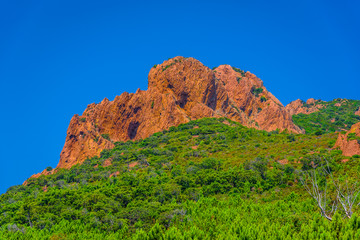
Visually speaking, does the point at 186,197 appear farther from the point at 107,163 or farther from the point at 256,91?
the point at 256,91

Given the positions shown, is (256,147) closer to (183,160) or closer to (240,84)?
(183,160)

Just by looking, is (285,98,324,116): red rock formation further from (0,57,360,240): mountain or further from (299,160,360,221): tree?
(299,160,360,221): tree

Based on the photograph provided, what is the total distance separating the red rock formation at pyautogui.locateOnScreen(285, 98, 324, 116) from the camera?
557 ft

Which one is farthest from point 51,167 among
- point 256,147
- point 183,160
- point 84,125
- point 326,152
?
point 326,152

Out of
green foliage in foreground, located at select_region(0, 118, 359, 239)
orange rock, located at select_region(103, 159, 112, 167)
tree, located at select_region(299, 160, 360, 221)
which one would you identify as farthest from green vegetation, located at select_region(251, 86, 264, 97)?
tree, located at select_region(299, 160, 360, 221)

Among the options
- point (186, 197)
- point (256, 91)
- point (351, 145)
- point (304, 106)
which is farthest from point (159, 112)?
point (304, 106)

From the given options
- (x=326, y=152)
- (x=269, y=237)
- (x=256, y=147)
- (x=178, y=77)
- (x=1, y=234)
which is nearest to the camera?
(x=269, y=237)

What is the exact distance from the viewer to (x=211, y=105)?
111500 millimetres

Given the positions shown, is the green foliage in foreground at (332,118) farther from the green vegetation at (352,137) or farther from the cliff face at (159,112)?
the green vegetation at (352,137)

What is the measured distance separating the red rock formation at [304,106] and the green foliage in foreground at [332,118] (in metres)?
3.49

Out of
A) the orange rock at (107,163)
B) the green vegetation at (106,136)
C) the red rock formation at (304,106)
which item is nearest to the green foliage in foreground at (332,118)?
the red rock formation at (304,106)

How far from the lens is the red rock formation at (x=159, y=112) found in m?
98.6

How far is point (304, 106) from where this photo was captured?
177000 mm

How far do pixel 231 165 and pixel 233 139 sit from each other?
23.1 meters
